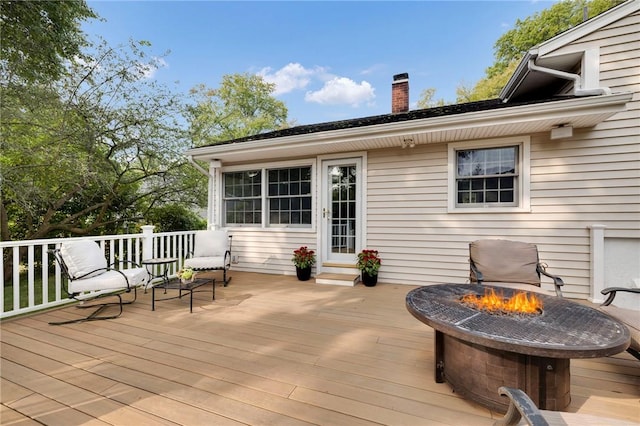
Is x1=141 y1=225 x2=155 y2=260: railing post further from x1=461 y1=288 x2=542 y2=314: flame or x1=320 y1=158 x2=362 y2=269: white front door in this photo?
x1=461 y1=288 x2=542 y2=314: flame

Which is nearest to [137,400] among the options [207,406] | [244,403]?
[207,406]

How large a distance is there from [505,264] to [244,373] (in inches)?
122

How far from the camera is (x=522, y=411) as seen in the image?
1.02 metres

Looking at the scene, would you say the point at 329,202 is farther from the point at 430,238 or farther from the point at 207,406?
the point at 207,406

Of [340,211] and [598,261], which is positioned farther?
[340,211]

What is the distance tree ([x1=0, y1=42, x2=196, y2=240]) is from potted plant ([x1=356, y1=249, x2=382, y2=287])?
21.8ft

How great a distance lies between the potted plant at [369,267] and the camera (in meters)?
4.90

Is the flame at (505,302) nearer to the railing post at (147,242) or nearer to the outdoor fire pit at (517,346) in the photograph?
the outdoor fire pit at (517,346)

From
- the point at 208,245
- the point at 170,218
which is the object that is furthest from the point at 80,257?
the point at 170,218

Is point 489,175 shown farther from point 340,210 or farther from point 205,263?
point 205,263

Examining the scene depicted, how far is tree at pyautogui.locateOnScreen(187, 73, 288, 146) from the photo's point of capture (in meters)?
17.0

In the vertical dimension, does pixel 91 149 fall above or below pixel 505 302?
above

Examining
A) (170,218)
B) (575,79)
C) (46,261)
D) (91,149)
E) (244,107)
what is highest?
(244,107)

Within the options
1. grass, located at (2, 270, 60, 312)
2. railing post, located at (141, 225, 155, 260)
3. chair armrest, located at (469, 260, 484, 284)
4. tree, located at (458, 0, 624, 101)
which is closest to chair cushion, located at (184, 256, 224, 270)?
railing post, located at (141, 225, 155, 260)
